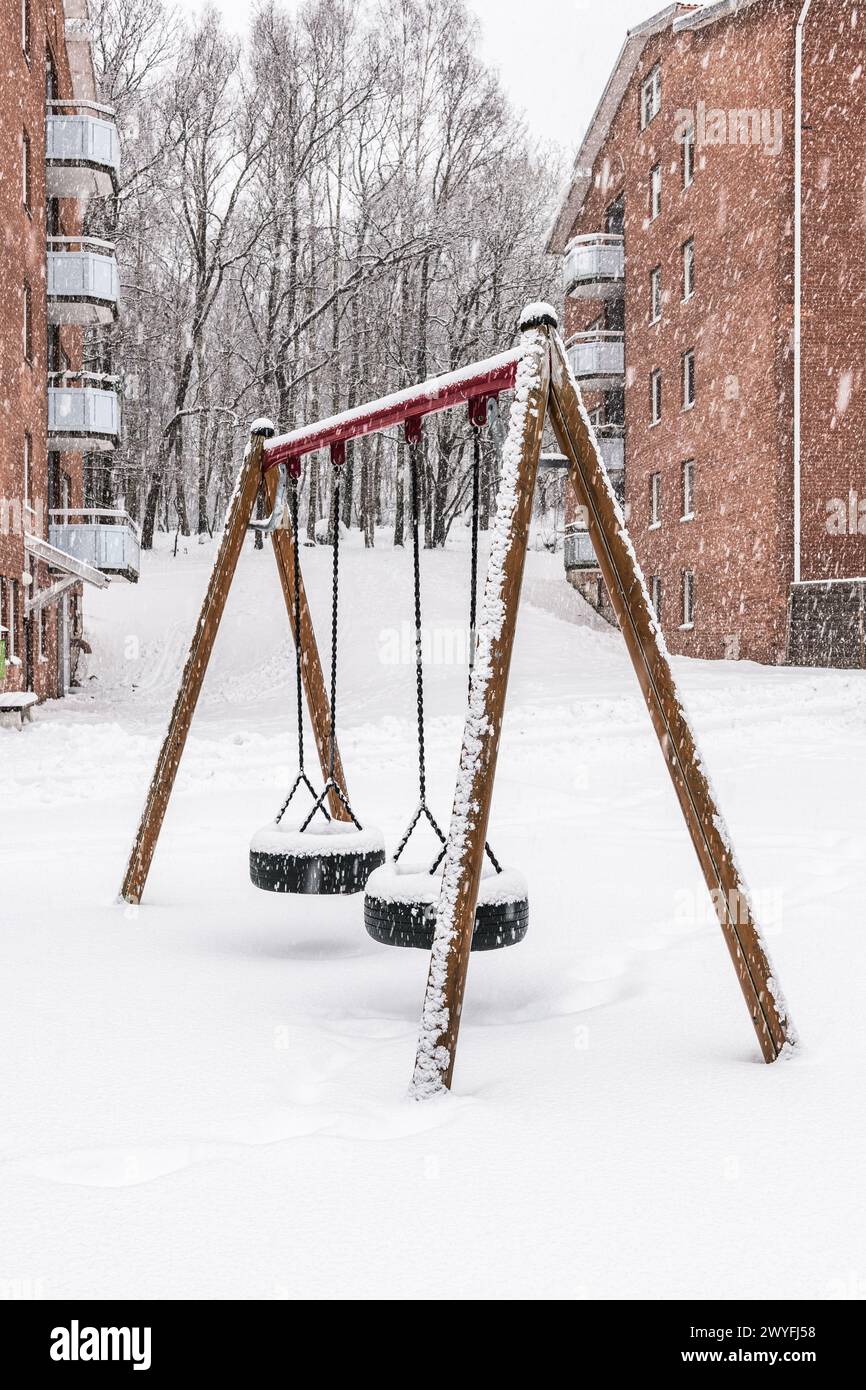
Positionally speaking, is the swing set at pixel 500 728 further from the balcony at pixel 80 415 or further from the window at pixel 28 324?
the balcony at pixel 80 415

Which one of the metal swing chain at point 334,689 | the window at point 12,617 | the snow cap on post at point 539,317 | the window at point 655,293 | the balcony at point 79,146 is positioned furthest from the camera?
the window at point 655,293

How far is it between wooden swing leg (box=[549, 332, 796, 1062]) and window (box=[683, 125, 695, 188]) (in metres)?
23.1

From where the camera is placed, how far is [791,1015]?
3.74m

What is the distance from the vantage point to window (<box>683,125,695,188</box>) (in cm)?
2423

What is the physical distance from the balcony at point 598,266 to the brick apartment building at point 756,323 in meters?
1.73

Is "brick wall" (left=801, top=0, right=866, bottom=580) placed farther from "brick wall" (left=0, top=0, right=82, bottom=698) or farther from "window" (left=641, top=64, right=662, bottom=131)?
"brick wall" (left=0, top=0, right=82, bottom=698)

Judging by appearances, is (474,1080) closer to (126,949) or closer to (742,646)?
(126,949)

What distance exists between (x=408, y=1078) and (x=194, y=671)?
240cm

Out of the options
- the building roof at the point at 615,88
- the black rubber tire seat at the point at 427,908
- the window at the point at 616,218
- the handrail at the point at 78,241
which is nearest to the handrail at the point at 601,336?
the window at the point at 616,218

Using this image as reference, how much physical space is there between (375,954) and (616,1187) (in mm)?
2195

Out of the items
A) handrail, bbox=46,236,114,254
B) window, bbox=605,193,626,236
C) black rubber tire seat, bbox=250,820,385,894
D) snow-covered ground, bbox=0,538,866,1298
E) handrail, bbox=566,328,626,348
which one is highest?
window, bbox=605,193,626,236

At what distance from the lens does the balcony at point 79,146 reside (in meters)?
21.9

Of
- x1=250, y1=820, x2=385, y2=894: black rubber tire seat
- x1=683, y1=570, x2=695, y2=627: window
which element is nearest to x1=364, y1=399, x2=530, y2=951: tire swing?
x1=250, y1=820, x2=385, y2=894: black rubber tire seat

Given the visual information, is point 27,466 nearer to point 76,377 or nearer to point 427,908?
point 76,377
